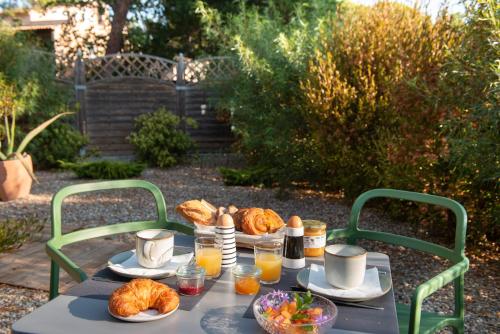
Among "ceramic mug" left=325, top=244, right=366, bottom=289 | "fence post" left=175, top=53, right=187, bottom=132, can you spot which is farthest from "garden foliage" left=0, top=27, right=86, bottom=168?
"ceramic mug" left=325, top=244, right=366, bottom=289

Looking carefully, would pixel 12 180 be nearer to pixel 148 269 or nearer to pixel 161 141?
pixel 161 141

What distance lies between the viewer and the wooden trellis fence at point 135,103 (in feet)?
33.6

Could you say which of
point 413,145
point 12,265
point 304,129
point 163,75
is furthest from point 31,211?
point 163,75

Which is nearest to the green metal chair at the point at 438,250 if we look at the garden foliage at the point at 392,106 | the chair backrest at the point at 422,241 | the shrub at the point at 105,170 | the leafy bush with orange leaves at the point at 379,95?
the chair backrest at the point at 422,241

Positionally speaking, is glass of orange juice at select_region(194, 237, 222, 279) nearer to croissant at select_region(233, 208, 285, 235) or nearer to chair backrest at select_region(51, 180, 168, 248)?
croissant at select_region(233, 208, 285, 235)

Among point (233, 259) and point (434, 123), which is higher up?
point (434, 123)

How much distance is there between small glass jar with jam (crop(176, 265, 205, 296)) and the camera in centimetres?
134

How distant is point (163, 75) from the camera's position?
10836mm

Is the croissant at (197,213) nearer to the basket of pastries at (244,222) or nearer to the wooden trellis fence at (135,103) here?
the basket of pastries at (244,222)

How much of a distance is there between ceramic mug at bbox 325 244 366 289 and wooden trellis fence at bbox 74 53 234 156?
8964 millimetres

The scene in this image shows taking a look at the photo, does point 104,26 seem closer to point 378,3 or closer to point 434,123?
point 378,3

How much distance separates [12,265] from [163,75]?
7793 millimetres

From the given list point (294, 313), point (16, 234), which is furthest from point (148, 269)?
point (16, 234)

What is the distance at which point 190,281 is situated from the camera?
134 centimetres
